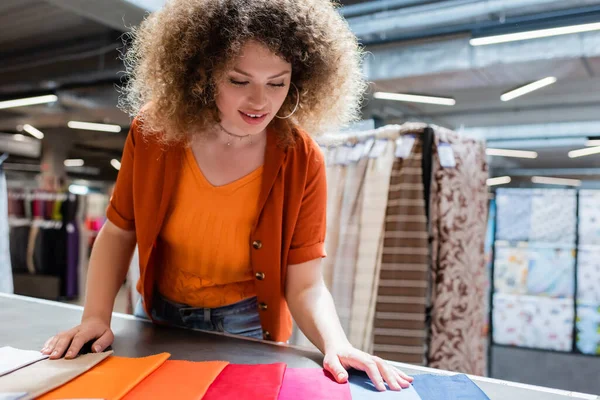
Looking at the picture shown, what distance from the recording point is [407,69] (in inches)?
235

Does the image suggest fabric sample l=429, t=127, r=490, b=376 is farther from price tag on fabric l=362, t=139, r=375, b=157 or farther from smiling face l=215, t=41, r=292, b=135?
smiling face l=215, t=41, r=292, b=135

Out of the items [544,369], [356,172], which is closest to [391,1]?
[356,172]

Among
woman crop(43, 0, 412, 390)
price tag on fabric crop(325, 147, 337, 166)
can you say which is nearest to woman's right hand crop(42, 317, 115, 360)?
woman crop(43, 0, 412, 390)

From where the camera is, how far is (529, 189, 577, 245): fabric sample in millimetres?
3785

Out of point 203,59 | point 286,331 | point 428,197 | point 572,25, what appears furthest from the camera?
point 572,25

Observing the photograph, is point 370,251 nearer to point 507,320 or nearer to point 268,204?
point 268,204

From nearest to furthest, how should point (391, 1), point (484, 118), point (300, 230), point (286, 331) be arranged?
point (300, 230) → point (286, 331) → point (391, 1) → point (484, 118)

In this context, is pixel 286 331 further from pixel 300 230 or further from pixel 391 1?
pixel 391 1

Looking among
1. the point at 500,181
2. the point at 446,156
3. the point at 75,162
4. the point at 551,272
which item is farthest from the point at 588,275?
the point at 75,162

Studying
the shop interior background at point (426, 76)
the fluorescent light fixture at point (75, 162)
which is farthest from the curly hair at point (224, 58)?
the fluorescent light fixture at point (75, 162)

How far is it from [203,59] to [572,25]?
12.2ft

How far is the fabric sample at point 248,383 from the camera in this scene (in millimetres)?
810

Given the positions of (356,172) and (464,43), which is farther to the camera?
(464,43)

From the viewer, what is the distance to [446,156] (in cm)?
251
